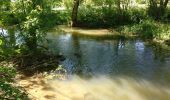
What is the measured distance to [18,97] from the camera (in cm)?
486

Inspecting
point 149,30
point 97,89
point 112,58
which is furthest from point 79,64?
point 149,30

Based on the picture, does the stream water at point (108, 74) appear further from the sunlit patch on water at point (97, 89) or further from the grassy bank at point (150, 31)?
the grassy bank at point (150, 31)

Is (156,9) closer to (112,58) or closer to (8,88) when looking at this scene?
(112,58)

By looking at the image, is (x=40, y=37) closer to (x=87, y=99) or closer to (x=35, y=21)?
(x=35, y=21)

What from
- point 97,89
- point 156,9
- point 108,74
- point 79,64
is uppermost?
point 156,9

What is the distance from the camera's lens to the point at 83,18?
2962 cm

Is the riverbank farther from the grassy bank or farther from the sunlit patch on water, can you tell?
the sunlit patch on water

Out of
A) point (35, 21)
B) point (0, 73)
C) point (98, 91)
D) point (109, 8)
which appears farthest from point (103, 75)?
point (109, 8)

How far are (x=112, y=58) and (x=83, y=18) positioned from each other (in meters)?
13.6

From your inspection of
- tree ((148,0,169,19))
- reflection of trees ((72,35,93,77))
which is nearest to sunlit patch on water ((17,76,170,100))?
reflection of trees ((72,35,93,77))

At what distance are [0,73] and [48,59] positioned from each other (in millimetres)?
9501

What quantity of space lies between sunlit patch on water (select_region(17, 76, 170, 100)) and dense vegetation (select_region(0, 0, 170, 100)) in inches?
74.4

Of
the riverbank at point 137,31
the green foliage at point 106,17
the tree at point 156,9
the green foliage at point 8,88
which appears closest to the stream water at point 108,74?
the riverbank at point 137,31

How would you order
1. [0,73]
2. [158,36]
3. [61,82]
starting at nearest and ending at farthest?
1. [0,73]
2. [61,82]
3. [158,36]
